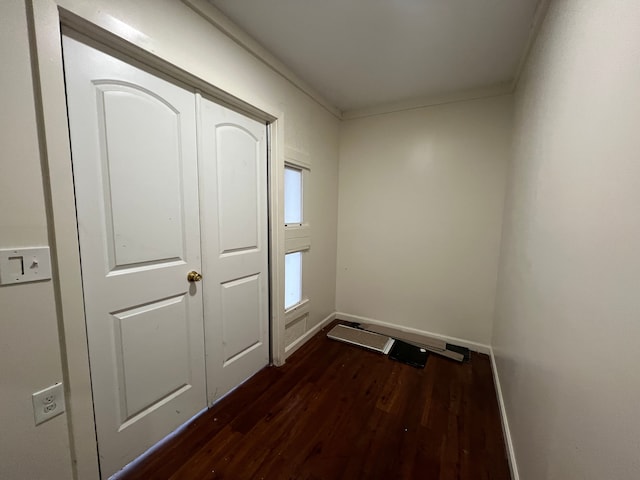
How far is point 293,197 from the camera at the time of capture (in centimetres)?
232

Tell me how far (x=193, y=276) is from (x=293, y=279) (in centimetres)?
107

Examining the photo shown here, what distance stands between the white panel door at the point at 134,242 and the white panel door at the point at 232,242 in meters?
0.09

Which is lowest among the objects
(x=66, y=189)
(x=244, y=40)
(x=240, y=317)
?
(x=240, y=317)

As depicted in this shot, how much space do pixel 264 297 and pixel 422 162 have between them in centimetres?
198

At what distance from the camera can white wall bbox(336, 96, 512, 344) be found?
2.30 metres

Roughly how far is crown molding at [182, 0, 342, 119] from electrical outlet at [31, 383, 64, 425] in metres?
1.85

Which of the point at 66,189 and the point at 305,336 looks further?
the point at 305,336

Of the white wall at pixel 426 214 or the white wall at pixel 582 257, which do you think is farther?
the white wall at pixel 426 214

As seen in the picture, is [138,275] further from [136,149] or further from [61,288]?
[136,149]

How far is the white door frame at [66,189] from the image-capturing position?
34.5 inches

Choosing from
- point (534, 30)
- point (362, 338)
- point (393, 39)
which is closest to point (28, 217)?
point (393, 39)

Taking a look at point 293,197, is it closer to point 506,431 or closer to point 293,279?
point 293,279

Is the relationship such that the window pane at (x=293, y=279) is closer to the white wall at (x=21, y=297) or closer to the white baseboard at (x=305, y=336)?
the white baseboard at (x=305, y=336)

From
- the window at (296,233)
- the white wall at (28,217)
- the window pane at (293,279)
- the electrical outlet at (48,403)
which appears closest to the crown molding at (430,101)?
the window at (296,233)
